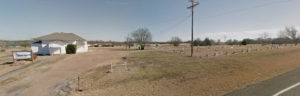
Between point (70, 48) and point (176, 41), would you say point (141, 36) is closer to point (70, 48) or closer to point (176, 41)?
point (70, 48)

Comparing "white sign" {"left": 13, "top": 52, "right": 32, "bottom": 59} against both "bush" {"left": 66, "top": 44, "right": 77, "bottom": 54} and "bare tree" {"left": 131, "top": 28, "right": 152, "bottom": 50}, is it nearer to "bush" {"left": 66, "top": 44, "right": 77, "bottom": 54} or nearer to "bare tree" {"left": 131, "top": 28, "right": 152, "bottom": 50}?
"bush" {"left": 66, "top": 44, "right": 77, "bottom": 54}

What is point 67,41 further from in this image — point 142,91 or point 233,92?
point 233,92

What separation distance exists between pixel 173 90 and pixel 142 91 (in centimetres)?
144

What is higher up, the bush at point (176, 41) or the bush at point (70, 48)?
the bush at point (176, 41)

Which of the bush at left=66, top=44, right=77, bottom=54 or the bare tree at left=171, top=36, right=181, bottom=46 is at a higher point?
the bare tree at left=171, top=36, right=181, bottom=46

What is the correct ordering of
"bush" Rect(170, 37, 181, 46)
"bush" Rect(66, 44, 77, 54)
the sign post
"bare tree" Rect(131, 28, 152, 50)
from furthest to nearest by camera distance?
"bush" Rect(170, 37, 181, 46) < "bare tree" Rect(131, 28, 152, 50) < "bush" Rect(66, 44, 77, 54) < the sign post

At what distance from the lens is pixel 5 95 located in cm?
534

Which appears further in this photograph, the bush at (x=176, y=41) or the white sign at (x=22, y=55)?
the bush at (x=176, y=41)

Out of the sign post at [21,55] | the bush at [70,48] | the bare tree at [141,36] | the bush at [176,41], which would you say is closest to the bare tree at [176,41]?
→ the bush at [176,41]

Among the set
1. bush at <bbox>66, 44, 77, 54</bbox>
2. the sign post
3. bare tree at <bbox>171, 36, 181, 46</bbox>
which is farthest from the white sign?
bare tree at <bbox>171, 36, 181, 46</bbox>

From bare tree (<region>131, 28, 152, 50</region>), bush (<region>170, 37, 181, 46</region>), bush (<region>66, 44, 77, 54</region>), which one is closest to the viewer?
bush (<region>66, 44, 77, 54</region>)

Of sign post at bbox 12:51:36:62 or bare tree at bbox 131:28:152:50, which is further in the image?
bare tree at bbox 131:28:152:50

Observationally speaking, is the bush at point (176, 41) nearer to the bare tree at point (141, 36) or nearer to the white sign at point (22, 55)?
the bare tree at point (141, 36)

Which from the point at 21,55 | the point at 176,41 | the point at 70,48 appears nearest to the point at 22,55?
the point at 21,55
